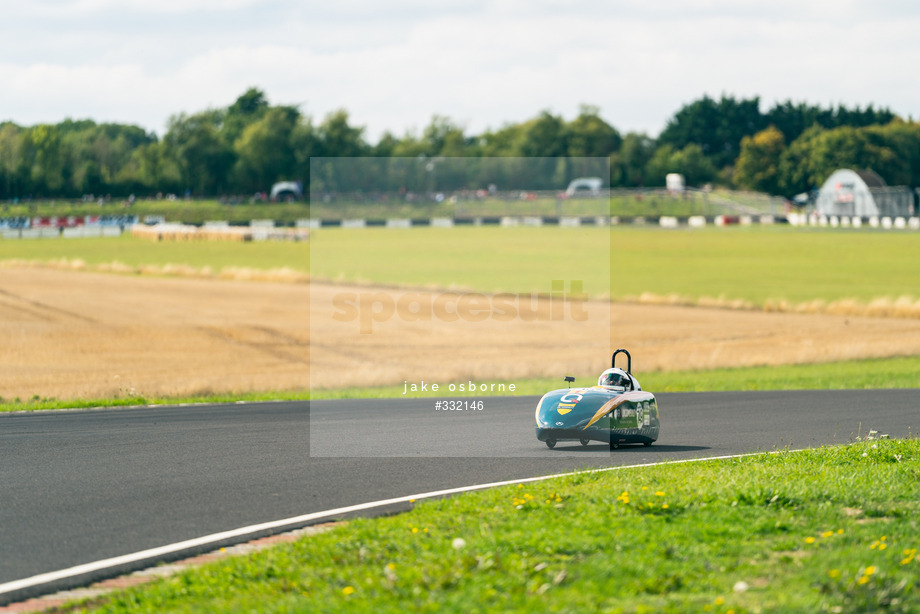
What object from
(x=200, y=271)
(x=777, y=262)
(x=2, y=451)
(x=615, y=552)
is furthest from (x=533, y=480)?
(x=777, y=262)

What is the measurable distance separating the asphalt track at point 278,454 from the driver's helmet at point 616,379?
102 cm

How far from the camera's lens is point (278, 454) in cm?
1442

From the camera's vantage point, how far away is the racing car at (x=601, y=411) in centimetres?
1289

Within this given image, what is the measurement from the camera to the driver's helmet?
43.8ft

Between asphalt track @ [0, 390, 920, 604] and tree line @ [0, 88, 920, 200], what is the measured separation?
15.2 meters

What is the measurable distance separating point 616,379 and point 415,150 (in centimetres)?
8047

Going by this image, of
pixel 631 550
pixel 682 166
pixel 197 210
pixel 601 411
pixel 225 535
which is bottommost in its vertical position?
pixel 225 535

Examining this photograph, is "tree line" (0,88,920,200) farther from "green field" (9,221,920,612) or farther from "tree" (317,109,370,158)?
"green field" (9,221,920,612)

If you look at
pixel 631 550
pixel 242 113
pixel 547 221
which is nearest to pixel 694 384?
pixel 631 550

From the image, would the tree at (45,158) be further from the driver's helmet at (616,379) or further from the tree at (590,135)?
the driver's helmet at (616,379)

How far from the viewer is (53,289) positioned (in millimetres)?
49000

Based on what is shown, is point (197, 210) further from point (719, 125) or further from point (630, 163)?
point (719, 125)

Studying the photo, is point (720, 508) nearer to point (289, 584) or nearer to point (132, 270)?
point (289, 584)

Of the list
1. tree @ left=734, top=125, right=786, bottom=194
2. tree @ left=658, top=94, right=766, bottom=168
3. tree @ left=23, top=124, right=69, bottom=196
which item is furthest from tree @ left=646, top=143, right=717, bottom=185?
tree @ left=23, top=124, right=69, bottom=196
